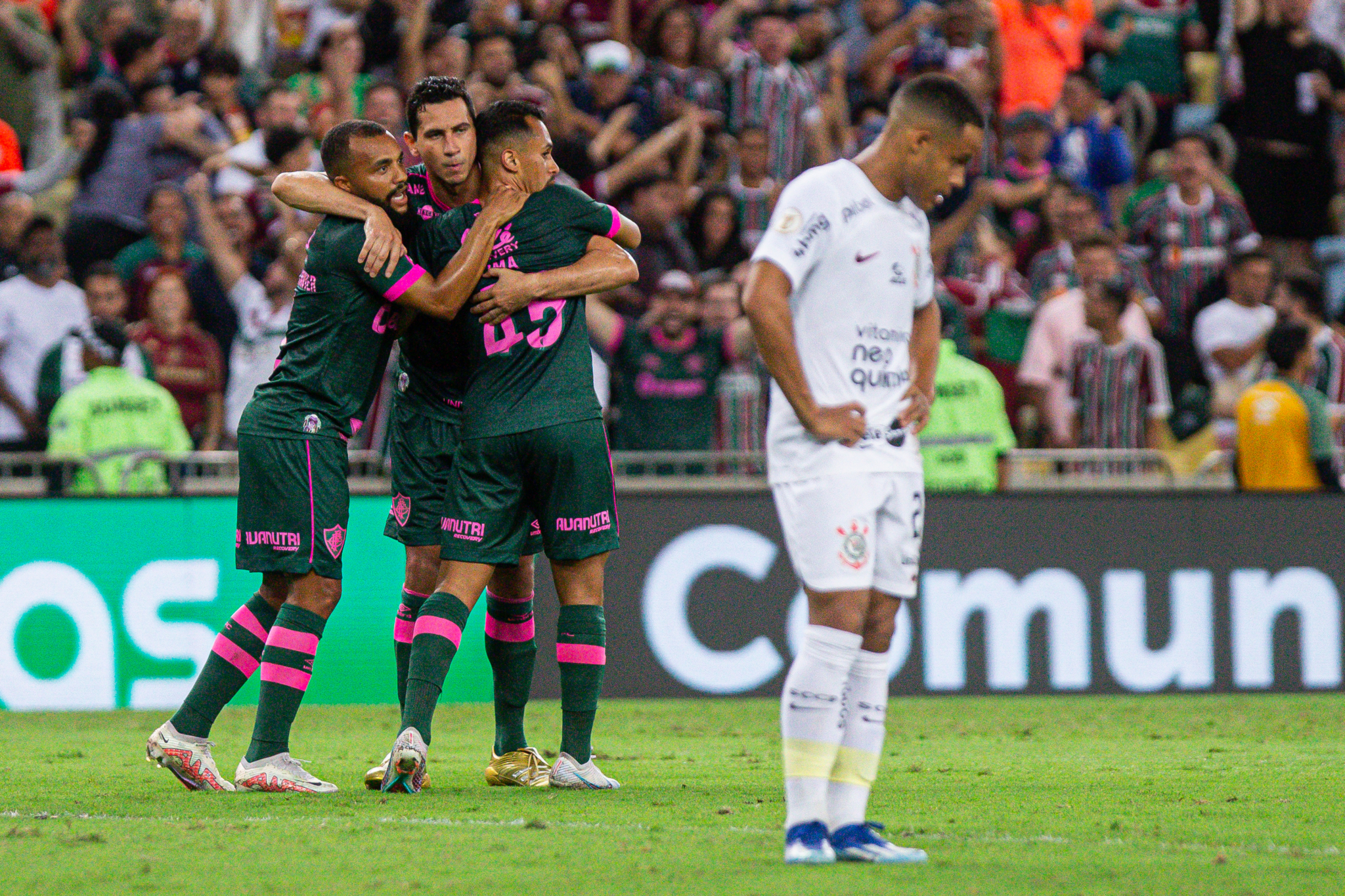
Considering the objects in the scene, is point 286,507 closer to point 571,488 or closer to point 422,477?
point 422,477

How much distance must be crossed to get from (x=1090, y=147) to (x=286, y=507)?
11.4 metres

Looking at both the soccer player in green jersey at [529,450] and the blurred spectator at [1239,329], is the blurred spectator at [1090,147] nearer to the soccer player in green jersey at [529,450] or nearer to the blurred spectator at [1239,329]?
the blurred spectator at [1239,329]

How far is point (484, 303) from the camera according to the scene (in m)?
6.55

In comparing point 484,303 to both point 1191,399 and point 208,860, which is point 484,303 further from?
point 1191,399

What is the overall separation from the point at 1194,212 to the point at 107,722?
9363 millimetres

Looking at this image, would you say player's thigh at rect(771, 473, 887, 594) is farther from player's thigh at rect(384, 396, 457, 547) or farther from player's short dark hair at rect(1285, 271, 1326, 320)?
player's short dark hair at rect(1285, 271, 1326, 320)

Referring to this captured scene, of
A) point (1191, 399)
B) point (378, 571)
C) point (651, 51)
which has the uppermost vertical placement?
point (651, 51)

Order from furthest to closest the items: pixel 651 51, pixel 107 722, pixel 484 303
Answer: pixel 651 51 < pixel 107 722 < pixel 484 303

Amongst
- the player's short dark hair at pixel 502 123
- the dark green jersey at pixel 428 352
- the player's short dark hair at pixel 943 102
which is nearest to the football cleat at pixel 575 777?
the dark green jersey at pixel 428 352

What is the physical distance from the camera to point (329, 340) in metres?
6.61

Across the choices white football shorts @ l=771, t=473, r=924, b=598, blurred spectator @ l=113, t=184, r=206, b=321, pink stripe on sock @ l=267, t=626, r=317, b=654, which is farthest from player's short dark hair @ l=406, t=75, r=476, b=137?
blurred spectator @ l=113, t=184, r=206, b=321

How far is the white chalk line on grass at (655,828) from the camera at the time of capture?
5.29m

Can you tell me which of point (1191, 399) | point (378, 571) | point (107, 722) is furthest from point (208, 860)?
point (1191, 399)

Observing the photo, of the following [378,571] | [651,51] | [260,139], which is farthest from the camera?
Answer: [651,51]
